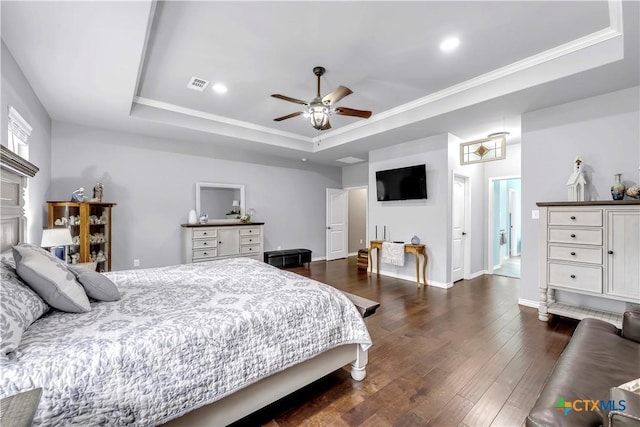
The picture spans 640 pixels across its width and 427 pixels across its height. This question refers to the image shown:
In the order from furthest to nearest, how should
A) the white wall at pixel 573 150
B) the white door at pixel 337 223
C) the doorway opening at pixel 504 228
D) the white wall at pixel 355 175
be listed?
the white door at pixel 337 223 < the white wall at pixel 355 175 < the doorway opening at pixel 504 228 < the white wall at pixel 573 150

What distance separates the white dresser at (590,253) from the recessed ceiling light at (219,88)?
13.3 feet

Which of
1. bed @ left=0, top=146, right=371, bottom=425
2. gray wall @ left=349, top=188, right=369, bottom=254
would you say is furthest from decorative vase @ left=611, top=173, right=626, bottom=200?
gray wall @ left=349, top=188, right=369, bottom=254

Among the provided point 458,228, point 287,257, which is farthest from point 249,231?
point 458,228

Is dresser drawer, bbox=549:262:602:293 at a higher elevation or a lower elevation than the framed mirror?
lower

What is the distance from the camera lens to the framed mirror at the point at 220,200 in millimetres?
5383

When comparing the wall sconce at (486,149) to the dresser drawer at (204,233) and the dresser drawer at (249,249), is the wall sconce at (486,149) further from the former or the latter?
the dresser drawer at (204,233)

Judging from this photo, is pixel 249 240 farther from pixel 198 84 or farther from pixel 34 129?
pixel 34 129

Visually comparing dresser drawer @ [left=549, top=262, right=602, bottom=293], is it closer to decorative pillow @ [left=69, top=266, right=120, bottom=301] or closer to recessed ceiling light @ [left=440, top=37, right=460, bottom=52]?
recessed ceiling light @ [left=440, top=37, right=460, bottom=52]

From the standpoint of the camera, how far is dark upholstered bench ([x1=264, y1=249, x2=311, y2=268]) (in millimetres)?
5957

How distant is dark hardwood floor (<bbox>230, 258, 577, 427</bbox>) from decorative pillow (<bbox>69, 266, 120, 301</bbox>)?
1.16m

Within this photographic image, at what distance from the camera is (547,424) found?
1.04 m

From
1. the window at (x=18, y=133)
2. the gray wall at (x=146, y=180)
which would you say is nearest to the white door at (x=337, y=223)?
the gray wall at (x=146, y=180)

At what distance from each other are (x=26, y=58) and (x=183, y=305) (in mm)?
2692

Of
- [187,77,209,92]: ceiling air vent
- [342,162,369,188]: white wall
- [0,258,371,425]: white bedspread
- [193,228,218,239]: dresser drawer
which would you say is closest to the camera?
[0,258,371,425]: white bedspread
